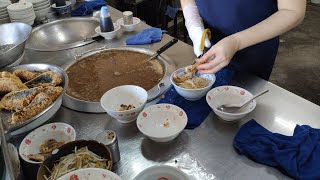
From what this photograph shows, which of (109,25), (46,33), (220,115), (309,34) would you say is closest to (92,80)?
(109,25)

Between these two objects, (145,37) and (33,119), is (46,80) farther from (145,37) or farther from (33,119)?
(145,37)

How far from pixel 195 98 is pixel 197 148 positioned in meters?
0.29

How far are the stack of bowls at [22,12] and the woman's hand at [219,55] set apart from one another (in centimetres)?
153

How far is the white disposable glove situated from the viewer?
168cm

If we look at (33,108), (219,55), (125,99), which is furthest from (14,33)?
(219,55)

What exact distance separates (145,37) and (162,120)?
847 millimetres

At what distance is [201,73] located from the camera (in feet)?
5.01

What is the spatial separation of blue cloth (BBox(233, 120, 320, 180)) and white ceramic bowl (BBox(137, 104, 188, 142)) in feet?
0.80

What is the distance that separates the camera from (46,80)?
1.54 metres

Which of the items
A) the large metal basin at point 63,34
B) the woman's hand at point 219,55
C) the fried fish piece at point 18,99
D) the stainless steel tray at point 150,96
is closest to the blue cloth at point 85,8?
the large metal basin at point 63,34

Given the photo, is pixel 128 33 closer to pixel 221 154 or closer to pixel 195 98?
pixel 195 98

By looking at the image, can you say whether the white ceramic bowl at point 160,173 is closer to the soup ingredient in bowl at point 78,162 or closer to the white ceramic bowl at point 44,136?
the soup ingredient in bowl at point 78,162

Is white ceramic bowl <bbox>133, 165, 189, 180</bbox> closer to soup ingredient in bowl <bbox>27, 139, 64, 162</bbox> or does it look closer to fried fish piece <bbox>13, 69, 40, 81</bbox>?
soup ingredient in bowl <bbox>27, 139, 64, 162</bbox>

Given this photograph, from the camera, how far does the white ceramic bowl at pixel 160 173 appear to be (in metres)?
1.02
